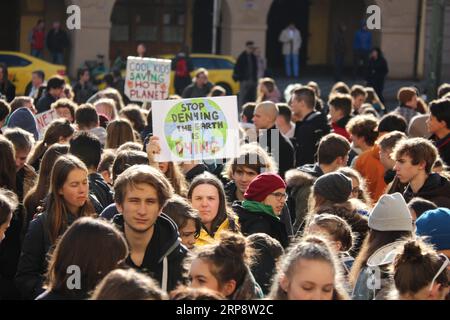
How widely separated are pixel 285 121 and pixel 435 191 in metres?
4.28

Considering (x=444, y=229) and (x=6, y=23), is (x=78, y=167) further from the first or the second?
(x=6, y=23)

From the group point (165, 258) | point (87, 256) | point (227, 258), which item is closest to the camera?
point (87, 256)

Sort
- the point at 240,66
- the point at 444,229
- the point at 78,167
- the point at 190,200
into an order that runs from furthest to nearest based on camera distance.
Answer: the point at 240,66 → the point at 190,200 → the point at 78,167 → the point at 444,229

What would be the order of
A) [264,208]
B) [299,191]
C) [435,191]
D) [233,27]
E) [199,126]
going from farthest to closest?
1. [233,27]
2. [199,126]
3. [299,191]
4. [435,191]
5. [264,208]

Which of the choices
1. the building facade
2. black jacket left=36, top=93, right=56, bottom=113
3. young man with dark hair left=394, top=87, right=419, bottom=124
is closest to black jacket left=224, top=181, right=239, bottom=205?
young man with dark hair left=394, top=87, right=419, bottom=124

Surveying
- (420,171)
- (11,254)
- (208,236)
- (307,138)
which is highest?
(420,171)

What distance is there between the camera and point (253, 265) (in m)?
6.45

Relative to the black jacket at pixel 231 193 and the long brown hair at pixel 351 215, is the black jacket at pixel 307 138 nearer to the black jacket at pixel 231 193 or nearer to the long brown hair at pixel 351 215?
the black jacket at pixel 231 193

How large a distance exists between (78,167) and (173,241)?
1.24 m

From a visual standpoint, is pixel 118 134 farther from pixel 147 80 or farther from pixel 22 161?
pixel 147 80

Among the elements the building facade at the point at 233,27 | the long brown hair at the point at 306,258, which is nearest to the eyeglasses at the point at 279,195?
the long brown hair at the point at 306,258

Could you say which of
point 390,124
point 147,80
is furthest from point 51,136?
point 147,80

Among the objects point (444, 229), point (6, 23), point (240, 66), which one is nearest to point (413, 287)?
point (444, 229)

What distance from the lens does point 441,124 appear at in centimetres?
1062
